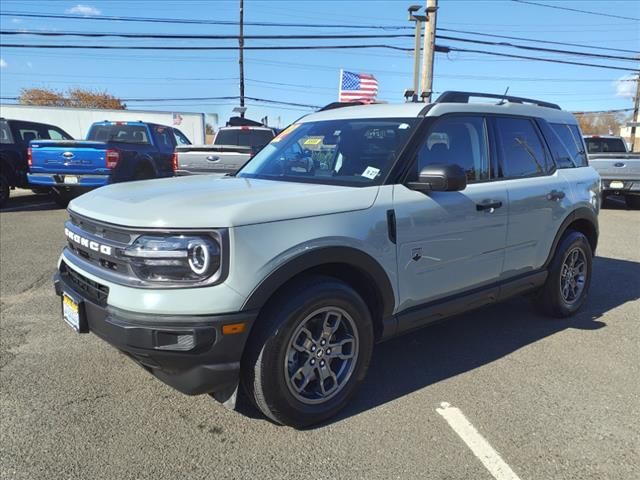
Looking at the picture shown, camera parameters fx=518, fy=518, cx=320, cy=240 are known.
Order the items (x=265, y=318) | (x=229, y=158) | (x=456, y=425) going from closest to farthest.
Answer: (x=265, y=318)
(x=456, y=425)
(x=229, y=158)

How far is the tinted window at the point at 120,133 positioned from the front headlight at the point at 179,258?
33.6ft

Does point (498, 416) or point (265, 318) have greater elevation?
point (265, 318)


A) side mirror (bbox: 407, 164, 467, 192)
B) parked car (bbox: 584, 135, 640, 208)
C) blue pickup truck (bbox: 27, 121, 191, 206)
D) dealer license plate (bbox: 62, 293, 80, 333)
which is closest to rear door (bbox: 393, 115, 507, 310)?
side mirror (bbox: 407, 164, 467, 192)

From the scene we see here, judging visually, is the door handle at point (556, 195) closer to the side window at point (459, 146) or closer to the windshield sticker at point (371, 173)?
the side window at point (459, 146)

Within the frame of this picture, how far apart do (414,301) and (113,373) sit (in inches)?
84.6

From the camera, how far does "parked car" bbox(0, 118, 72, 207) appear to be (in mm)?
11445

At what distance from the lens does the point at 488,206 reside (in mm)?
3779

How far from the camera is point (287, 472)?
2.60 meters

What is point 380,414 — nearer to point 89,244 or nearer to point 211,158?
point 89,244

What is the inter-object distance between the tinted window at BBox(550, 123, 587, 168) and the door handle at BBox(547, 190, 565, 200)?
0.33 meters

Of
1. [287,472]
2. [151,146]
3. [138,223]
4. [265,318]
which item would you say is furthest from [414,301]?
[151,146]

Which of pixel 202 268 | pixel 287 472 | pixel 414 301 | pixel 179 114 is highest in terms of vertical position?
pixel 179 114

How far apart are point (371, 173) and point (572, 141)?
2.82 meters

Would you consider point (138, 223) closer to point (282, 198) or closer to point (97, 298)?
point (97, 298)
